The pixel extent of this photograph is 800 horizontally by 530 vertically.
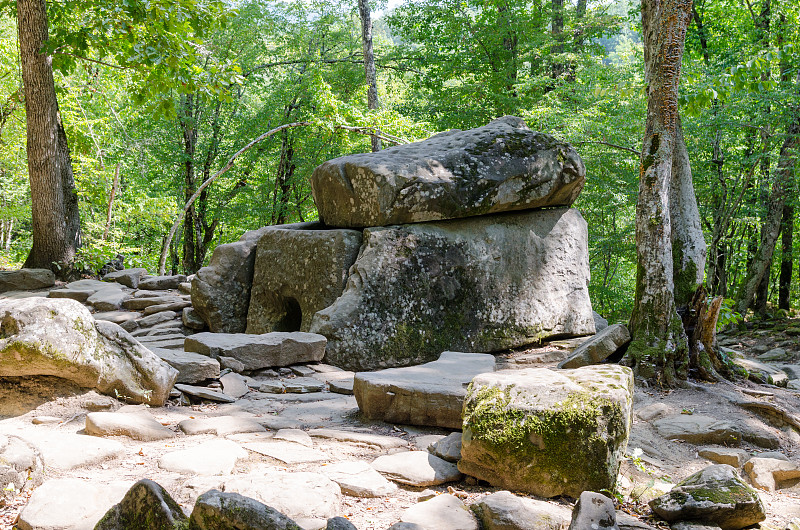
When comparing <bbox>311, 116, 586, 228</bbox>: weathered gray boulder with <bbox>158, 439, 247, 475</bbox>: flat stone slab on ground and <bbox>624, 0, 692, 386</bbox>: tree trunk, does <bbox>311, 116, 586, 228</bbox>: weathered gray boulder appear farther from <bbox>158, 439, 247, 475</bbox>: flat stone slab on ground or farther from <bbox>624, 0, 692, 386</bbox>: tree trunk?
<bbox>158, 439, 247, 475</bbox>: flat stone slab on ground

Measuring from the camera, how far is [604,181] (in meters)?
12.4

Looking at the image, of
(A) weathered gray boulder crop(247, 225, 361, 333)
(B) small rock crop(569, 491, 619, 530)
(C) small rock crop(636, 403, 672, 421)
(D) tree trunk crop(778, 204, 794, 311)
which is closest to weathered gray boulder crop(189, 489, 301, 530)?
(B) small rock crop(569, 491, 619, 530)

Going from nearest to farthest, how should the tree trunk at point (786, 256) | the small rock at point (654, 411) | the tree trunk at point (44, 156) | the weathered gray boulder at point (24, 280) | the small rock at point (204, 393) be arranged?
the small rock at point (204, 393), the small rock at point (654, 411), the weathered gray boulder at point (24, 280), the tree trunk at point (44, 156), the tree trunk at point (786, 256)

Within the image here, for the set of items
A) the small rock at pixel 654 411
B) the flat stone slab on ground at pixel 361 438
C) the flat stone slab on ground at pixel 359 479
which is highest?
the flat stone slab on ground at pixel 359 479

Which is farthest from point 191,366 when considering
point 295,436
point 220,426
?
point 295,436

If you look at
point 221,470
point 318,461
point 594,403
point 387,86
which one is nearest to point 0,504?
point 221,470

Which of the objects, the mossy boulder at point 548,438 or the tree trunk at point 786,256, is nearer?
the mossy boulder at point 548,438

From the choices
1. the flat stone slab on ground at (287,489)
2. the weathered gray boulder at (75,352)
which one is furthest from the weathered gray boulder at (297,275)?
the flat stone slab on ground at (287,489)

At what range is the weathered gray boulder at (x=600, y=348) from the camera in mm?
5273

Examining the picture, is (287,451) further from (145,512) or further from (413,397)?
(145,512)

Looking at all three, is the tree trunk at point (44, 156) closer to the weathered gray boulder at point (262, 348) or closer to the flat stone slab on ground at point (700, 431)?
the weathered gray boulder at point (262, 348)

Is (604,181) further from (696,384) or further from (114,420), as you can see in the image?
(114,420)

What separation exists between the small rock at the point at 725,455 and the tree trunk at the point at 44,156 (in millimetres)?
9378

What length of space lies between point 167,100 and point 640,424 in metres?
8.46
